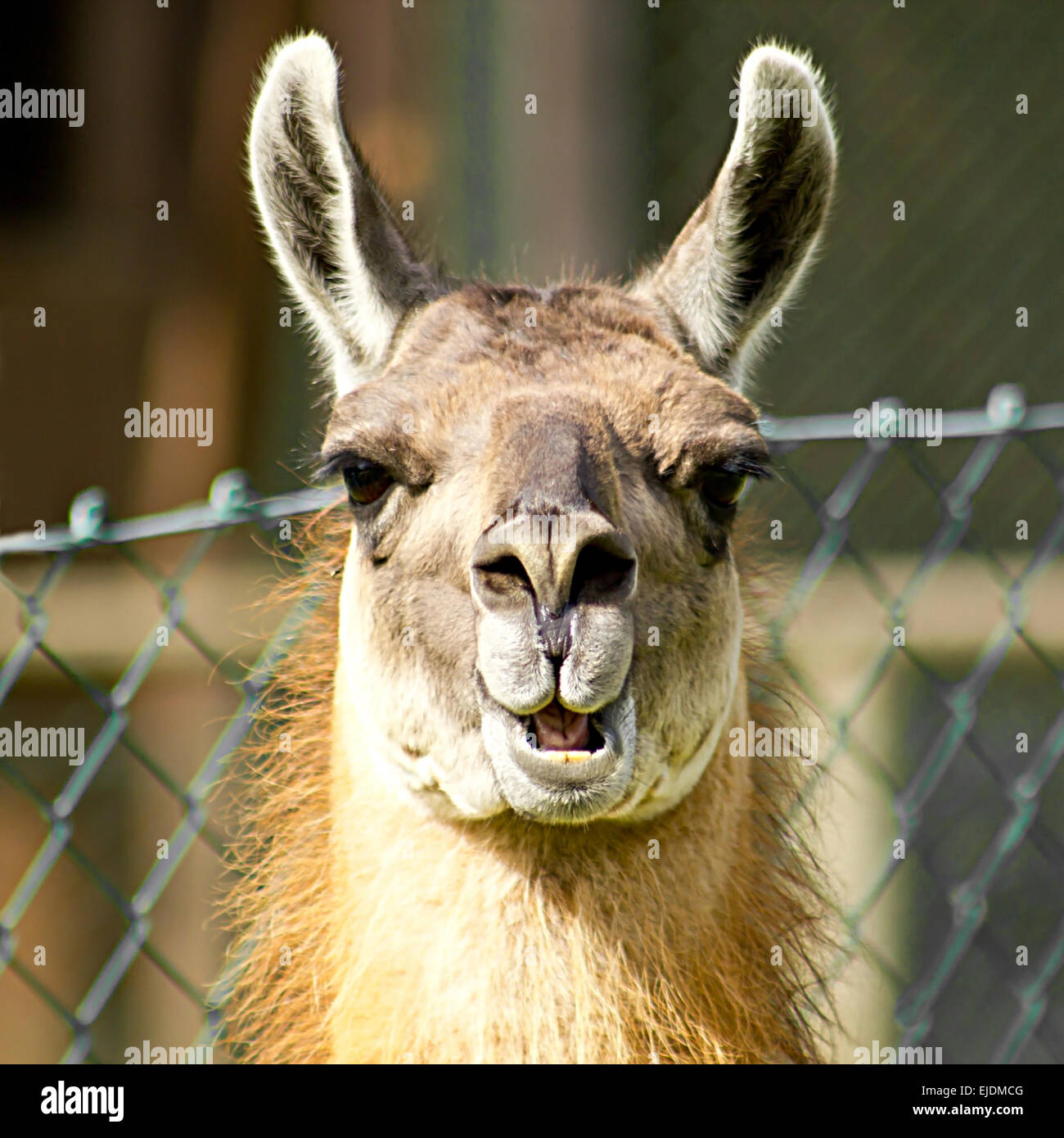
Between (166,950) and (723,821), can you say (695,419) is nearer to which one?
(723,821)

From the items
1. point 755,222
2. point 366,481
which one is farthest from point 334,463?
point 755,222

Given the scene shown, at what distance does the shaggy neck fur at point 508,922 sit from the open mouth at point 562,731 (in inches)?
12.9

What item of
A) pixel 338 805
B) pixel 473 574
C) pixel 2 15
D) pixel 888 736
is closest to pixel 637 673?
pixel 473 574

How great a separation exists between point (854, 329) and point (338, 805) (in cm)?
438

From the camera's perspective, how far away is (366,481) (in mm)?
2264

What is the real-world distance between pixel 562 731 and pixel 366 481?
663 millimetres

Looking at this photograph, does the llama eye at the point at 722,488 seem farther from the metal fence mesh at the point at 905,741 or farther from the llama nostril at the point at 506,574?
the metal fence mesh at the point at 905,741

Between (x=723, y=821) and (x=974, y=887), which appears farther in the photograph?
(x=974, y=887)

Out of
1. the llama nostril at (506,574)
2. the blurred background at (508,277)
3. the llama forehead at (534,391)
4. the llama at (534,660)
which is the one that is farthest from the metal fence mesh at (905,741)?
the llama nostril at (506,574)

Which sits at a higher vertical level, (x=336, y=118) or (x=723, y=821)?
(x=336, y=118)

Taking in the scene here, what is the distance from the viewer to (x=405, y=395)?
7.27ft

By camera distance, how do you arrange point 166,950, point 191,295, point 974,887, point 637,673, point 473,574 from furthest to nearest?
point 191,295, point 166,950, point 974,887, point 637,673, point 473,574

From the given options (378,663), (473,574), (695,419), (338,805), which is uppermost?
(695,419)

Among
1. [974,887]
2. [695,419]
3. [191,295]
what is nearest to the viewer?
[695,419]
